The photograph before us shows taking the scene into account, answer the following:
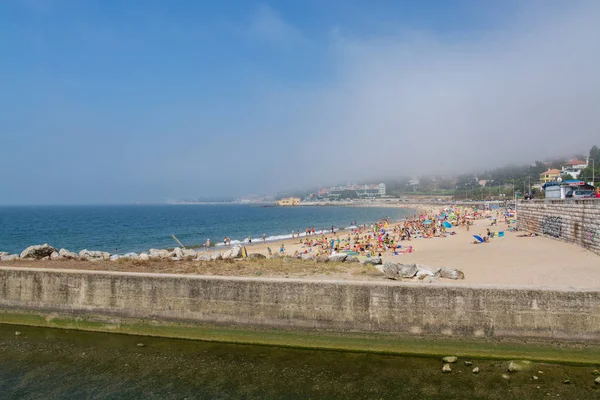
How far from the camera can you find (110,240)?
4441 cm

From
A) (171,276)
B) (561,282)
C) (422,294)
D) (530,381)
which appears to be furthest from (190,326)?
(561,282)

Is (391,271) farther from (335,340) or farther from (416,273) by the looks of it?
(335,340)

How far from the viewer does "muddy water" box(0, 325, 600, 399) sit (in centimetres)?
805

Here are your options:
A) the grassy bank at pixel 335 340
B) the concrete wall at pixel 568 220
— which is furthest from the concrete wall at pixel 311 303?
the concrete wall at pixel 568 220

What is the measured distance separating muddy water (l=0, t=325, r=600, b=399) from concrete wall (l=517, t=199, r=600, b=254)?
451 inches

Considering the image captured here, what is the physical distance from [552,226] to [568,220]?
9.38ft

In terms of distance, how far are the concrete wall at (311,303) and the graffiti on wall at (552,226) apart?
51.0 feet

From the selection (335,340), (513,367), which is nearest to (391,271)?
(335,340)

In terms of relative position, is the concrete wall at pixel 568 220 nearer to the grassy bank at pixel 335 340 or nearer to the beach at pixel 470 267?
the beach at pixel 470 267

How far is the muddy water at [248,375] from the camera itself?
317 inches

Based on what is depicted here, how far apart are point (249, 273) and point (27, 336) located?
6.87m

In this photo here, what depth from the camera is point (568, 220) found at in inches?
832

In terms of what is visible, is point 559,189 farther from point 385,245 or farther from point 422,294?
point 422,294

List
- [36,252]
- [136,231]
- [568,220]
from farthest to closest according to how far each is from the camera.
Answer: [136,231] < [568,220] < [36,252]
